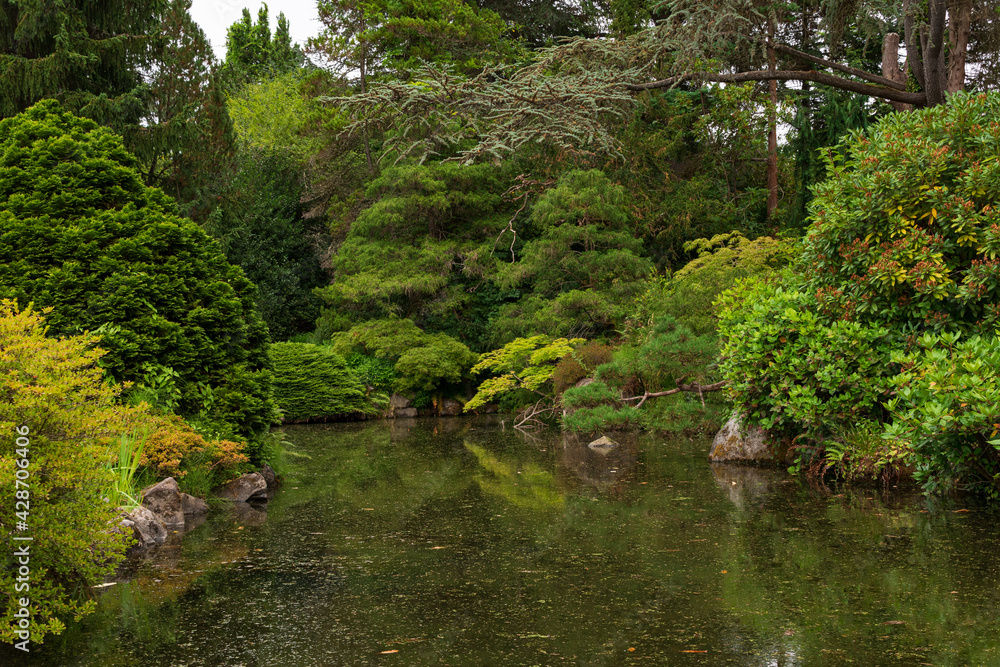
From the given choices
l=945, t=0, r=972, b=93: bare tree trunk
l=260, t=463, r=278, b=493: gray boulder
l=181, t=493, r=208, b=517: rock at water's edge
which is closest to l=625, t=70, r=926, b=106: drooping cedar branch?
l=945, t=0, r=972, b=93: bare tree trunk

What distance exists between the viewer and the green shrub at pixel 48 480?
3369 millimetres

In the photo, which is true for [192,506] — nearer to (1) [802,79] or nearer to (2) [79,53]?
(1) [802,79]

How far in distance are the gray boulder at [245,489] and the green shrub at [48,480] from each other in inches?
124

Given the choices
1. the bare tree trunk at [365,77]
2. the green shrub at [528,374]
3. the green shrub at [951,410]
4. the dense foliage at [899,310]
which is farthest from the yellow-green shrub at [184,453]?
the bare tree trunk at [365,77]

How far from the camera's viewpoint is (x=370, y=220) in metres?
18.1

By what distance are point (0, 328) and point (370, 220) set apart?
48.0 feet

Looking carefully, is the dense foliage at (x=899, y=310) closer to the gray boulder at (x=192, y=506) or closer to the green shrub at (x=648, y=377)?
the green shrub at (x=648, y=377)

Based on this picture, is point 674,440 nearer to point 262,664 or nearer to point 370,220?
point 262,664

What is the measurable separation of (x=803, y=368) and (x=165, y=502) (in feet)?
17.6

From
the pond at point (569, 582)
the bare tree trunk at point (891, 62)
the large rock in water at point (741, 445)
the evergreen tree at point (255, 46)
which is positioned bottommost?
the large rock in water at point (741, 445)

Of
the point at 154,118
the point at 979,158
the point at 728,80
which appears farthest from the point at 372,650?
the point at 154,118

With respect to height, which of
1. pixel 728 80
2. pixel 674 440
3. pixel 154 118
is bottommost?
pixel 674 440

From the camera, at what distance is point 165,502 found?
602 cm

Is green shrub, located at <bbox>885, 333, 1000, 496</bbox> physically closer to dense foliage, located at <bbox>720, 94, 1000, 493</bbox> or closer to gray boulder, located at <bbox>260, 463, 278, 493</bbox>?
dense foliage, located at <bbox>720, 94, 1000, 493</bbox>
